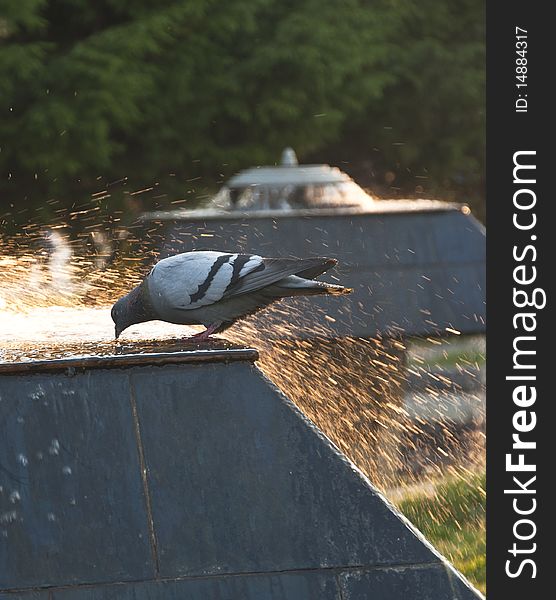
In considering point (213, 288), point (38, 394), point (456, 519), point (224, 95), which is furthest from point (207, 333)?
point (224, 95)

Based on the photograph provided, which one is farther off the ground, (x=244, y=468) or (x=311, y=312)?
(x=244, y=468)

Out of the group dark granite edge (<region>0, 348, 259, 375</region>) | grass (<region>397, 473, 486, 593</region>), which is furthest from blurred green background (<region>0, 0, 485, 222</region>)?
dark granite edge (<region>0, 348, 259, 375</region>)

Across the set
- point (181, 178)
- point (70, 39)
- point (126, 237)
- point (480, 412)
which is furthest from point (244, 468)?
point (181, 178)

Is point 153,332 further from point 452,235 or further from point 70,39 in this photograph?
point 70,39

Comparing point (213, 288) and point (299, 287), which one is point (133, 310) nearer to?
point (213, 288)

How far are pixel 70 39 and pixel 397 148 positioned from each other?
6.14m

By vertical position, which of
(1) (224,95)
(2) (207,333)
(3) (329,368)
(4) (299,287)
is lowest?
(3) (329,368)

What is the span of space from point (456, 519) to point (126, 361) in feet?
13.7

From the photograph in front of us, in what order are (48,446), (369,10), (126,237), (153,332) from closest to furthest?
(48,446), (153,332), (126,237), (369,10)

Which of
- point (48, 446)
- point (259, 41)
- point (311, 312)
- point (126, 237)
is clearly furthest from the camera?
point (259, 41)

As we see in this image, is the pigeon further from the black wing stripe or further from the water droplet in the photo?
the water droplet

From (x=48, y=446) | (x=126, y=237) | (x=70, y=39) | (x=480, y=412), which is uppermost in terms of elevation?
(x=70, y=39)

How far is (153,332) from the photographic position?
429 centimetres

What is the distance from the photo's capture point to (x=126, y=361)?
10.9 ft
